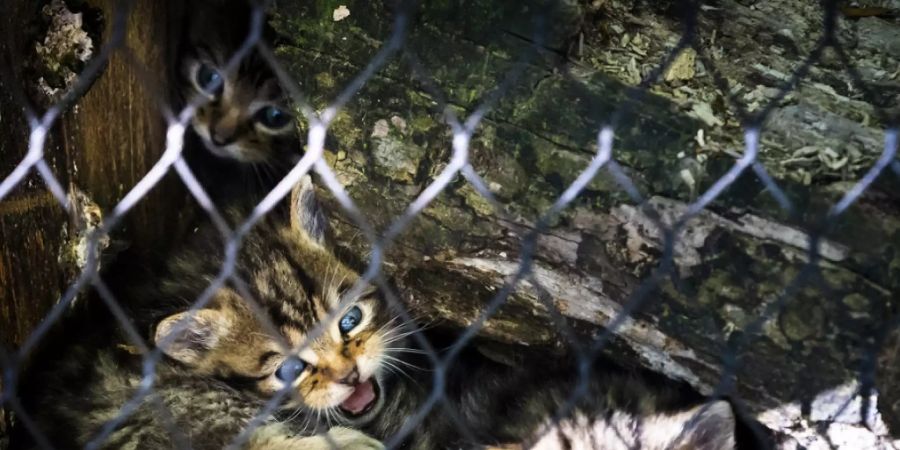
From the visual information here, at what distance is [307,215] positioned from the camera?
207 cm

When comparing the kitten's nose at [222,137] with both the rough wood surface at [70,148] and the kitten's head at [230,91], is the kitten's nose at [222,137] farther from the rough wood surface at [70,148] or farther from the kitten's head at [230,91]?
the rough wood surface at [70,148]

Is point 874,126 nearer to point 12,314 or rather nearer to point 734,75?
point 734,75

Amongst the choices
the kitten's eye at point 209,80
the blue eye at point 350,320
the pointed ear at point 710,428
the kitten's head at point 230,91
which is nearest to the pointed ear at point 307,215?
the blue eye at point 350,320

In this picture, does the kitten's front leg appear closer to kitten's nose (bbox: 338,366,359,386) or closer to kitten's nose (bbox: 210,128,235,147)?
kitten's nose (bbox: 338,366,359,386)

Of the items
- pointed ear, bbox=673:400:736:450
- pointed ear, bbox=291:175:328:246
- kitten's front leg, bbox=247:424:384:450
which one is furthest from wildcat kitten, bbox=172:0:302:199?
pointed ear, bbox=673:400:736:450

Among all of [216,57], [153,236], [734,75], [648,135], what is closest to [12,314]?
[153,236]

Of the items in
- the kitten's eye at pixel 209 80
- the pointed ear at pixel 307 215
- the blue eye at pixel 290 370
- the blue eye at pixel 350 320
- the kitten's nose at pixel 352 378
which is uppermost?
the kitten's eye at pixel 209 80

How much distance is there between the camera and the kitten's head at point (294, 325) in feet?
6.45

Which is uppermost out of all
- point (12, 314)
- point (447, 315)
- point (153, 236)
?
point (447, 315)

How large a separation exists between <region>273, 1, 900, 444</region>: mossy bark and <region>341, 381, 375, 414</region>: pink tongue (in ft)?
1.50

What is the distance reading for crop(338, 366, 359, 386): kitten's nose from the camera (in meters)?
2.02

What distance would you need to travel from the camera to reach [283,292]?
201 centimetres

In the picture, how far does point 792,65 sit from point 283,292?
1.10 meters

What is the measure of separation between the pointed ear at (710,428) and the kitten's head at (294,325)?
2.16 feet
